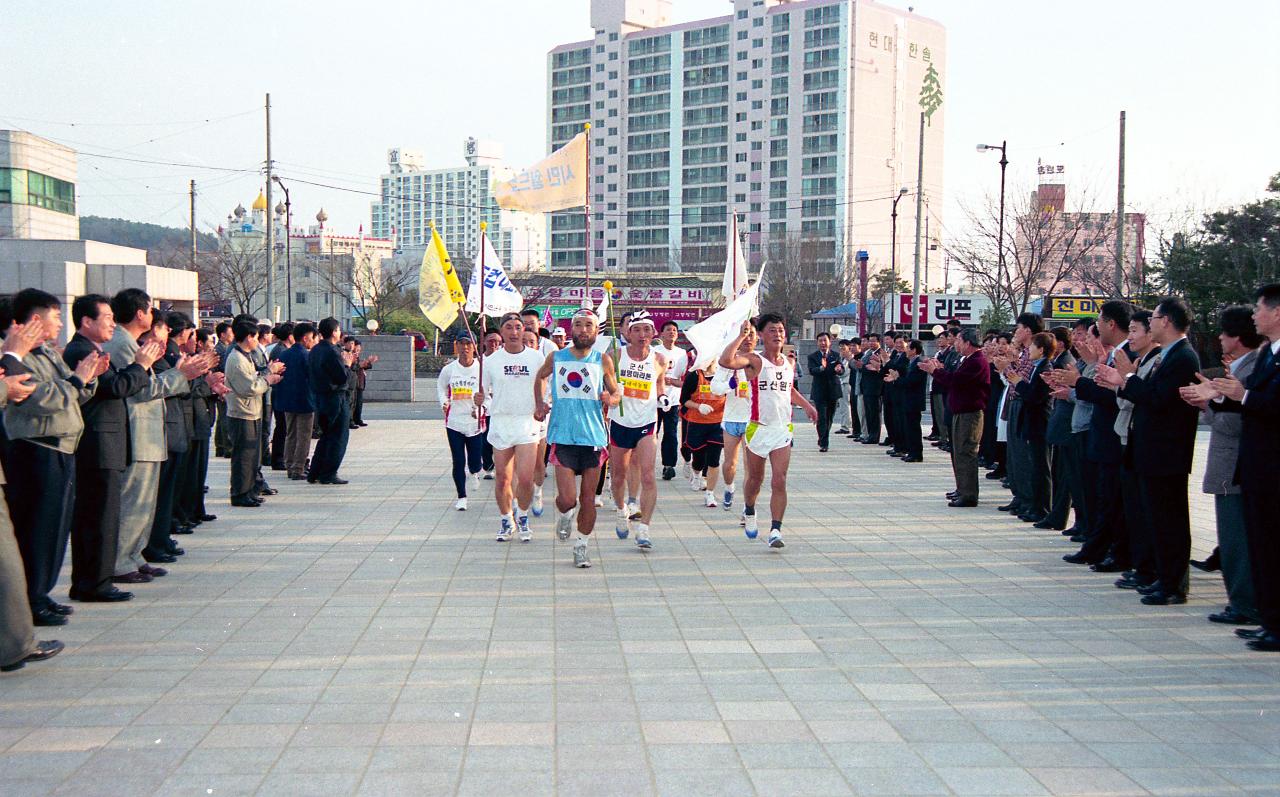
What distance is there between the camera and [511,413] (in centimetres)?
1040

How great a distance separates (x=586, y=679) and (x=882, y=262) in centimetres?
9752

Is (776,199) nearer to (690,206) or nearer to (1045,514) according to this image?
(690,206)

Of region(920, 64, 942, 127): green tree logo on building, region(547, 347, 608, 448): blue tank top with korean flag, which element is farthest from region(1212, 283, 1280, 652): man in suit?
region(920, 64, 942, 127): green tree logo on building

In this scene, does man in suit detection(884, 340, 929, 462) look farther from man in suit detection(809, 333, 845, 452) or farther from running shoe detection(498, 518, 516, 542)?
running shoe detection(498, 518, 516, 542)

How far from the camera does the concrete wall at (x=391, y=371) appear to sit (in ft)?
104

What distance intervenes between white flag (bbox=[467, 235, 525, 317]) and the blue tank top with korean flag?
3.86 meters

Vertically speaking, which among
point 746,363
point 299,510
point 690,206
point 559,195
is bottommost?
point 299,510

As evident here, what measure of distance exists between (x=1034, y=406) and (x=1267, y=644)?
518 cm

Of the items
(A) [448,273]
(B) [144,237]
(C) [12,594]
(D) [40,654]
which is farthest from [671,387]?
(B) [144,237]

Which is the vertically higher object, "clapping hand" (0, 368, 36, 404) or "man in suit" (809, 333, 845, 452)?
"clapping hand" (0, 368, 36, 404)

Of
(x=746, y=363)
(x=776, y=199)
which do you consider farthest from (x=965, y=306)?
(x=776, y=199)

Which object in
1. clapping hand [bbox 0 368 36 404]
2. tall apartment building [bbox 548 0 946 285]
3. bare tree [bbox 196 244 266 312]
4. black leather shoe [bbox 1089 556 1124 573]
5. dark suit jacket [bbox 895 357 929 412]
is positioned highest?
tall apartment building [bbox 548 0 946 285]

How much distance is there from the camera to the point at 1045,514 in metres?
11.9

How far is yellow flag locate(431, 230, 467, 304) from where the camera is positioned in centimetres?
1368
